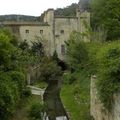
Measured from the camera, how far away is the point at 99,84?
697 inches

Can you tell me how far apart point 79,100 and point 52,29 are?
88.3 feet

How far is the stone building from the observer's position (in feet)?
169

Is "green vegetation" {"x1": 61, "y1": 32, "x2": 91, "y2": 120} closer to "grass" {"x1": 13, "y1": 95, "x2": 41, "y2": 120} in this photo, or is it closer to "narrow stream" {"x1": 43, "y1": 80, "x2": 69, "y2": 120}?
"narrow stream" {"x1": 43, "y1": 80, "x2": 69, "y2": 120}

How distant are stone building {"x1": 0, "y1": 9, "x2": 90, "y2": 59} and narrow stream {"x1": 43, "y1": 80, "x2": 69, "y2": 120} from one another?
10824 millimetres

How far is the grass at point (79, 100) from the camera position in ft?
75.7

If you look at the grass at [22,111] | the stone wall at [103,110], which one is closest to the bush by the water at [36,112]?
the grass at [22,111]

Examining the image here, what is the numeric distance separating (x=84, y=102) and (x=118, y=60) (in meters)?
9.35

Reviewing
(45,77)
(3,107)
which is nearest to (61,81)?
(45,77)

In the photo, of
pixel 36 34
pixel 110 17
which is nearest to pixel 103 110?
pixel 110 17

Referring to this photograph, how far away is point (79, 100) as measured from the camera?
2691cm

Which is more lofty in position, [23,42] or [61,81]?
[23,42]

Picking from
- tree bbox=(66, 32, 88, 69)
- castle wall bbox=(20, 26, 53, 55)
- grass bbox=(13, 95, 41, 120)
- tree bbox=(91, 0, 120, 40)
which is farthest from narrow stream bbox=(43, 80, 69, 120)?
castle wall bbox=(20, 26, 53, 55)

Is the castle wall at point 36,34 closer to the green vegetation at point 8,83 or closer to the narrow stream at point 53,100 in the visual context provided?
the narrow stream at point 53,100

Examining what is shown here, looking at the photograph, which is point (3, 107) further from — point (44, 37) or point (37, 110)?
point (44, 37)
